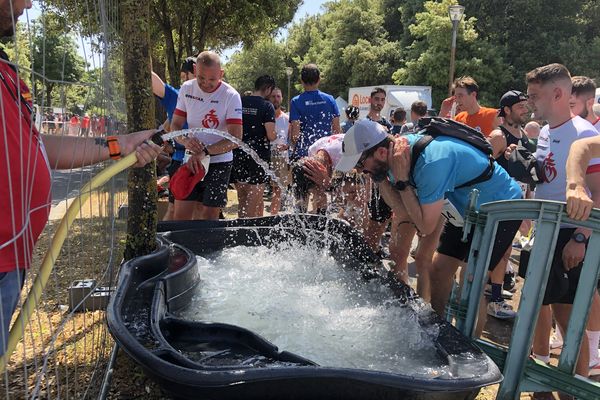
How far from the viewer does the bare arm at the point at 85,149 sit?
1.74 meters

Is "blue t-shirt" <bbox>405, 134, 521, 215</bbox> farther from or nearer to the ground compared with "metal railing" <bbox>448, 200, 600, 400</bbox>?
farther from the ground

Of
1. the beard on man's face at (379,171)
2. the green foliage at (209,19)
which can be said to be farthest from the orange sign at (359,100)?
the beard on man's face at (379,171)

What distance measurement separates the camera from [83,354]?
2615mm

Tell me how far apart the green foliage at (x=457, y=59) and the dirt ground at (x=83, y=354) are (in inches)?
1083

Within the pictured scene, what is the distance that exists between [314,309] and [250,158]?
8.56 feet

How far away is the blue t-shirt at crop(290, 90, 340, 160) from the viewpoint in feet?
18.3

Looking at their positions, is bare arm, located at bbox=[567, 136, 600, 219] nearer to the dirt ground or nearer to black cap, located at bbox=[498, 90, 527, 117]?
the dirt ground

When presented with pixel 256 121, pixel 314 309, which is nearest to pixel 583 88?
pixel 314 309

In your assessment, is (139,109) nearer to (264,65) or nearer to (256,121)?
(256,121)

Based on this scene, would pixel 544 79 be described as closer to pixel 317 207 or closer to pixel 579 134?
pixel 579 134

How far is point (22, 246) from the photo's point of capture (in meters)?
1.52

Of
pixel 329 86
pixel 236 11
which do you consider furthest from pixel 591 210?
pixel 329 86

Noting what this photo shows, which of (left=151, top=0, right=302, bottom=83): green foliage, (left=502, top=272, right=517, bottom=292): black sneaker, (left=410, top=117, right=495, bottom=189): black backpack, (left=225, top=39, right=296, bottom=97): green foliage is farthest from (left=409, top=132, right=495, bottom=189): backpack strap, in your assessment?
(left=225, top=39, right=296, bottom=97): green foliage

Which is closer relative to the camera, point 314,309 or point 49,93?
point 49,93
